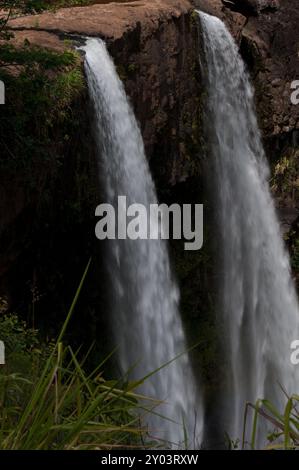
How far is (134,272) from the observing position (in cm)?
832

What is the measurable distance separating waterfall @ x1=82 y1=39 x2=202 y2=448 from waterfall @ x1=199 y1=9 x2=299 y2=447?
87.9 inches

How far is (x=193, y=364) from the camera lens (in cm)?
1053

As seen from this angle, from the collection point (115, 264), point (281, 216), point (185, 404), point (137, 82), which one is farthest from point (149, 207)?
point (281, 216)

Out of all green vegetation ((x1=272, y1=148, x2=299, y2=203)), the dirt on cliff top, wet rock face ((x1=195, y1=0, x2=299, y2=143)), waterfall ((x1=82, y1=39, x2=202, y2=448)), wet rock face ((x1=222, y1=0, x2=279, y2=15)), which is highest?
wet rock face ((x1=222, y1=0, x2=279, y2=15))

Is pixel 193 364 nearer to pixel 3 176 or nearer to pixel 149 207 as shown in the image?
pixel 149 207

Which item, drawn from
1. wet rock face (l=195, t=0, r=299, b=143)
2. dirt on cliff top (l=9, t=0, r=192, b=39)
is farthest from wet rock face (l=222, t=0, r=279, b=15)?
dirt on cliff top (l=9, t=0, r=192, b=39)

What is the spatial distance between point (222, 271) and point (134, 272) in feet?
A: 10.2

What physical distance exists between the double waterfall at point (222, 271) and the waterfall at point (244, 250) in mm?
16

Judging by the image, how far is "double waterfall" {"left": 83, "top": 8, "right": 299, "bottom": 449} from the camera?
8234mm

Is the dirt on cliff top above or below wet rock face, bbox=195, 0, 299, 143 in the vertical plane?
below

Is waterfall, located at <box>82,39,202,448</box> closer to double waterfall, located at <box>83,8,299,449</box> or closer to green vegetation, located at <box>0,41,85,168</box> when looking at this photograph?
double waterfall, located at <box>83,8,299,449</box>

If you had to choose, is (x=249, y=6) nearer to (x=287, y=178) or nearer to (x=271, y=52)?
(x=271, y=52)

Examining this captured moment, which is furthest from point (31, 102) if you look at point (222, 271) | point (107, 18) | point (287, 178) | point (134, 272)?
point (287, 178)
